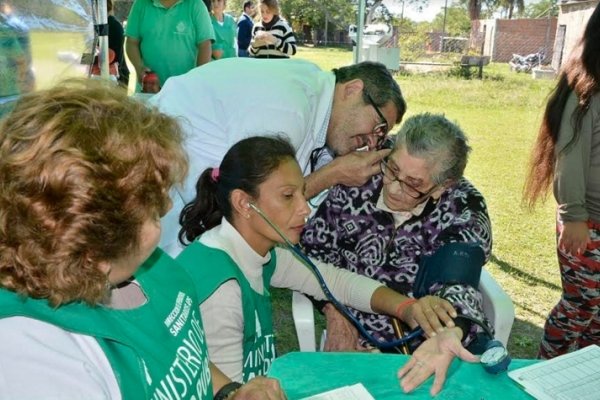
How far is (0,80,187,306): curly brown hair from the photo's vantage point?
0.75 metres

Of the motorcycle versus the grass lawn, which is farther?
the motorcycle

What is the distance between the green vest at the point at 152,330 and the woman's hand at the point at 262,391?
0.33 ft

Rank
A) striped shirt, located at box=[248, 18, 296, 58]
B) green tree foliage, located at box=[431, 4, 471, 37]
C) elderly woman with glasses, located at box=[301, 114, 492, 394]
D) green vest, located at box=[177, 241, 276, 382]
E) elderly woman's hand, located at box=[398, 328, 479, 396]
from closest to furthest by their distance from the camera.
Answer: elderly woman's hand, located at box=[398, 328, 479, 396], green vest, located at box=[177, 241, 276, 382], elderly woman with glasses, located at box=[301, 114, 492, 394], striped shirt, located at box=[248, 18, 296, 58], green tree foliage, located at box=[431, 4, 471, 37]

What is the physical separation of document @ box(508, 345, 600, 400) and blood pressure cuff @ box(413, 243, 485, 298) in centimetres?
40

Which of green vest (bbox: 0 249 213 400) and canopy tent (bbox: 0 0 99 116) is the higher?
canopy tent (bbox: 0 0 99 116)

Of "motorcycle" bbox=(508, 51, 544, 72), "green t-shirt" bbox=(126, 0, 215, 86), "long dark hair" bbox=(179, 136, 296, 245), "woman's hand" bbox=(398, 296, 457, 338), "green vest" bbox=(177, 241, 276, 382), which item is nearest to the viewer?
"green vest" bbox=(177, 241, 276, 382)

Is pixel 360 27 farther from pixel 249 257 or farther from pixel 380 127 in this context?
pixel 249 257

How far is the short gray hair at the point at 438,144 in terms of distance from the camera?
1.94 metres

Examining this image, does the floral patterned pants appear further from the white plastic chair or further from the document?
the document

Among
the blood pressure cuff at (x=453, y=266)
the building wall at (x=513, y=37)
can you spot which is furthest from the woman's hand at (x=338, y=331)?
the building wall at (x=513, y=37)

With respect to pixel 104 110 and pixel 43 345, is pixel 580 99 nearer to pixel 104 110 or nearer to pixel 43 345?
pixel 104 110

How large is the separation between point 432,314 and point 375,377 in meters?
0.34

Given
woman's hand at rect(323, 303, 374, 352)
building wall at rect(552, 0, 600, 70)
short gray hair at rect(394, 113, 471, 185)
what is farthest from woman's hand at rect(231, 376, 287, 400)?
building wall at rect(552, 0, 600, 70)

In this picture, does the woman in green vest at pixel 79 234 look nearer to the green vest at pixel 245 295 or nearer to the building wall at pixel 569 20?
the green vest at pixel 245 295
